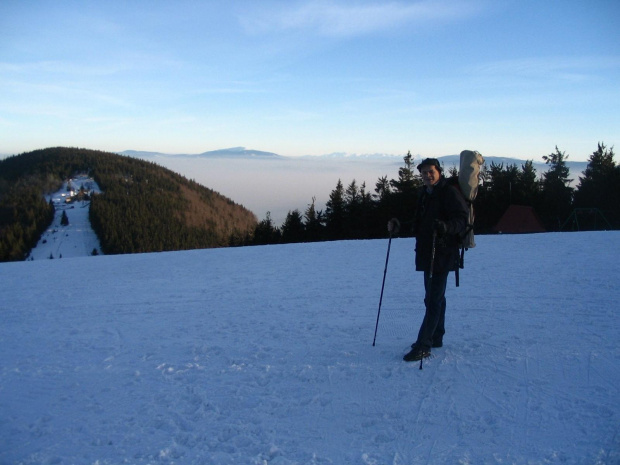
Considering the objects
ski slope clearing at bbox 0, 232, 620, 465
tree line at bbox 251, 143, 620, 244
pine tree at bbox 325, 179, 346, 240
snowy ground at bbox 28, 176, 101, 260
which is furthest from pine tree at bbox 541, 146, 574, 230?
snowy ground at bbox 28, 176, 101, 260

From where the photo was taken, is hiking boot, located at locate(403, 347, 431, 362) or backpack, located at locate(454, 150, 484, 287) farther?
hiking boot, located at locate(403, 347, 431, 362)

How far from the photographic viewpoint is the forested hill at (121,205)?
4385 inches

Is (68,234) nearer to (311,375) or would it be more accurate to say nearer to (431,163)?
(311,375)

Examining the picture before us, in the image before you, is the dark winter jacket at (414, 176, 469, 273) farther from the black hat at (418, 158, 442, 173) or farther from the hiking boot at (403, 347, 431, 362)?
the hiking boot at (403, 347, 431, 362)

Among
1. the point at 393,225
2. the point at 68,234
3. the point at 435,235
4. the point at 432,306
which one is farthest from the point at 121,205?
the point at 435,235

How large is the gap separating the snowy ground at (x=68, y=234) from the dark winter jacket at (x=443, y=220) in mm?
119012

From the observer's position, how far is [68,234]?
12662 cm

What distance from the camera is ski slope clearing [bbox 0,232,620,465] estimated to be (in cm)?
368

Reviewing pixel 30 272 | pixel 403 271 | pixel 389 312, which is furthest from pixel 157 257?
pixel 389 312

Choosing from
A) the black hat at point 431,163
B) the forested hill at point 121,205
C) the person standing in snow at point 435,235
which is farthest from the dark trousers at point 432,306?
the forested hill at point 121,205

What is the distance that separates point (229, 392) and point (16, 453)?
1.86m

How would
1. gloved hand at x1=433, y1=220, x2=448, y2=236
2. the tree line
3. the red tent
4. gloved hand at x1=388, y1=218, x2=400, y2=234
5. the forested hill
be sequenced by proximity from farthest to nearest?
the forested hill → the tree line → the red tent → gloved hand at x1=388, y1=218, x2=400, y2=234 → gloved hand at x1=433, y1=220, x2=448, y2=236

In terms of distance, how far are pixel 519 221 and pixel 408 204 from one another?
27.5 ft

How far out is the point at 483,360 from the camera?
5152 mm
